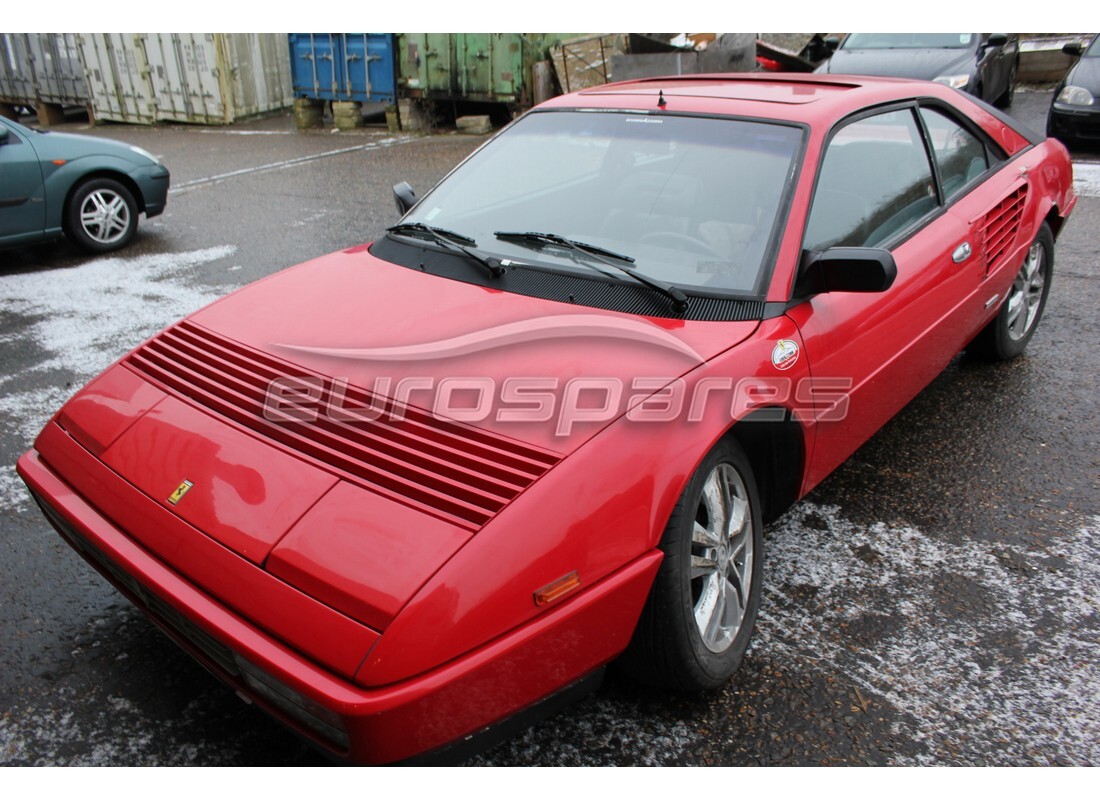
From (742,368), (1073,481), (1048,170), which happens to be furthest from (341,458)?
(1048,170)

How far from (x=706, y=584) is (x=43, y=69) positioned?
19.6m

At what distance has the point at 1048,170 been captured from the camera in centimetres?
427

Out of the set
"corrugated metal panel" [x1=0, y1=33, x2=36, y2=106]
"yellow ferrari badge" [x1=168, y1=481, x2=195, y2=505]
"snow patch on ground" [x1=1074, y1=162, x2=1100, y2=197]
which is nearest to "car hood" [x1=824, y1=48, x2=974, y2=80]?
"snow patch on ground" [x1=1074, y1=162, x2=1100, y2=197]

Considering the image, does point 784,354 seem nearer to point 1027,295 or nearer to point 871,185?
point 871,185

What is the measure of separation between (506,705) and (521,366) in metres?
0.87

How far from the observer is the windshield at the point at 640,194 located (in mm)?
2652

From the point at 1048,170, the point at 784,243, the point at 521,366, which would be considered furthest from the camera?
the point at 1048,170

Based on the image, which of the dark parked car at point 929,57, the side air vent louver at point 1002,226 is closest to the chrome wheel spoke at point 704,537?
the side air vent louver at point 1002,226

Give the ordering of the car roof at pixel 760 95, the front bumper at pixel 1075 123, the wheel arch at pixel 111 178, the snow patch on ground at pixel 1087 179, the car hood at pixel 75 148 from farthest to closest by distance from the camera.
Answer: the front bumper at pixel 1075 123, the snow patch on ground at pixel 1087 179, the wheel arch at pixel 111 178, the car hood at pixel 75 148, the car roof at pixel 760 95

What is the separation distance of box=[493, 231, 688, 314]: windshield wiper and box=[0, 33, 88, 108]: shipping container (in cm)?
1756

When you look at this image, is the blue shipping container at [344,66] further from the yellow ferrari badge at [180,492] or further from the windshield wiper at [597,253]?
the yellow ferrari badge at [180,492]

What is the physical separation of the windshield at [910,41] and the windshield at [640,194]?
8.20 m

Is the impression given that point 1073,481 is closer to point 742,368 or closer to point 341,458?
point 742,368

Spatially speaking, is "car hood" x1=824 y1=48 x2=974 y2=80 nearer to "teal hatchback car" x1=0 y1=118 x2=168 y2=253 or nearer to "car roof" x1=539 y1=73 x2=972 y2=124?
"car roof" x1=539 y1=73 x2=972 y2=124
